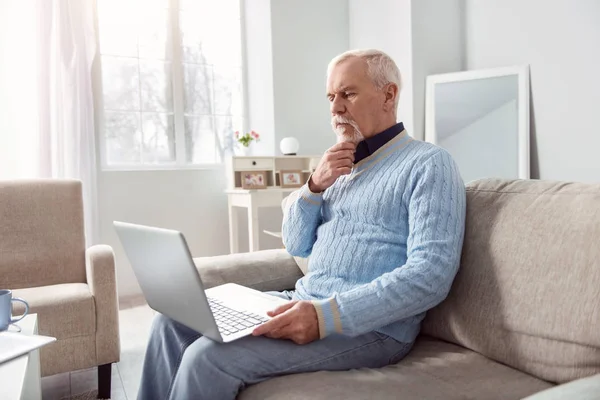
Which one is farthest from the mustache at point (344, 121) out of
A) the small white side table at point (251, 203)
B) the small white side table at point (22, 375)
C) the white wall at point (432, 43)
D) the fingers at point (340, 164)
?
the white wall at point (432, 43)

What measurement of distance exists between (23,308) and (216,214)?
6.89 feet

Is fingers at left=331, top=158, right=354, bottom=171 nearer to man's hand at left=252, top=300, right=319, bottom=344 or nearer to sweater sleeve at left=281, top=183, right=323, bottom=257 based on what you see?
sweater sleeve at left=281, top=183, right=323, bottom=257

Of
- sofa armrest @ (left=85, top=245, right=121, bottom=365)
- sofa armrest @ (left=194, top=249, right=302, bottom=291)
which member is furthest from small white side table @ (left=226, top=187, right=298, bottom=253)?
sofa armrest @ (left=194, top=249, right=302, bottom=291)

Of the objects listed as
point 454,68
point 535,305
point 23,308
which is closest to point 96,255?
point 23,308

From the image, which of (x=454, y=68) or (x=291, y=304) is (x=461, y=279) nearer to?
(x=291, y=304)

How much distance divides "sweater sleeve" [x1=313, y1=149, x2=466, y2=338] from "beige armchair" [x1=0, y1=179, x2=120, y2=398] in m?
1.18

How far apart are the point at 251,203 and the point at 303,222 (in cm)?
203

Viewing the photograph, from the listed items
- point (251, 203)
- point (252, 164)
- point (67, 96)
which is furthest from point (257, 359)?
point (67, 96)

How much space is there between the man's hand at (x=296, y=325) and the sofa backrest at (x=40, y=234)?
156 cm

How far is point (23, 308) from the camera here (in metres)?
1.83

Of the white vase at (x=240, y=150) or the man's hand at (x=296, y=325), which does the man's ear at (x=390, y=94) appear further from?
the white vase at (x=240, y=150)

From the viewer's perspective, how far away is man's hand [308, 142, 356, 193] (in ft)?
4.38

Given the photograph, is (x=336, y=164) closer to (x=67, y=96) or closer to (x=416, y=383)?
(x=416, y=383)

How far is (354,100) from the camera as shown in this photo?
136 cm
